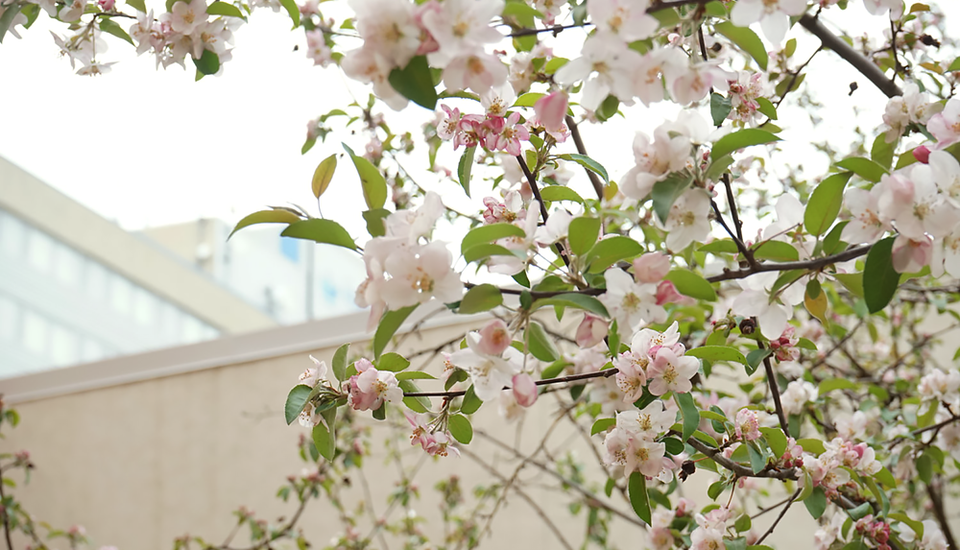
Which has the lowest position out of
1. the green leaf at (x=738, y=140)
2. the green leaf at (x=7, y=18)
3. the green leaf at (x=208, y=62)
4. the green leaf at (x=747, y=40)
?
the green leaf at (x=738, y=140)

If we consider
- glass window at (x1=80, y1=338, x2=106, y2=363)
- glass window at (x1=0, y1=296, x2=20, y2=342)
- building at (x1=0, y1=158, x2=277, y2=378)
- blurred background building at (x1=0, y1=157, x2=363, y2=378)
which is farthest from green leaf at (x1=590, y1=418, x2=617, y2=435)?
glass window at (x1=0, y1=296, x2=20, y2=342)

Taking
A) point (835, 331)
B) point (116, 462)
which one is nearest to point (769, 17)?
point (835, 331)

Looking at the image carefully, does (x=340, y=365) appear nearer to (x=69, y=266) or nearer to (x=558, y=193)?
(x=558, y=193)

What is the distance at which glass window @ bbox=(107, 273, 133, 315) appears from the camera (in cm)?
436

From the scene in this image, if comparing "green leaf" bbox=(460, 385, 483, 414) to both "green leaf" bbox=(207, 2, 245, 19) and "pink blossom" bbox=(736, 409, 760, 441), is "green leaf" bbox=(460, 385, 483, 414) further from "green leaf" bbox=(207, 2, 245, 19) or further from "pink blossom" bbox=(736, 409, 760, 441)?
"green leaf" bbox=(207, 2, 245, 19)

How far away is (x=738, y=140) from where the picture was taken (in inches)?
25.6

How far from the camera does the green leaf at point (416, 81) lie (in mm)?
574

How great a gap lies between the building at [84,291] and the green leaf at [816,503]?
3.39m

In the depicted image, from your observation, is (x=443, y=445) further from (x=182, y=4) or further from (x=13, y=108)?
(x=13, y=108)

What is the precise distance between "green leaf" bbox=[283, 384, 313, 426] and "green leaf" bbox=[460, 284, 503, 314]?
257mm

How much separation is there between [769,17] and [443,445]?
55cm

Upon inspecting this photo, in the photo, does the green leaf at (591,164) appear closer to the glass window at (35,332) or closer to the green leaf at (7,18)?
the green leaf at (7,18)

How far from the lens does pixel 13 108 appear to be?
3.62m

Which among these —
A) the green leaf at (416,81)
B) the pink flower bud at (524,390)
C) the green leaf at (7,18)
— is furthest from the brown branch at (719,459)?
the green leaf at (7,18)
